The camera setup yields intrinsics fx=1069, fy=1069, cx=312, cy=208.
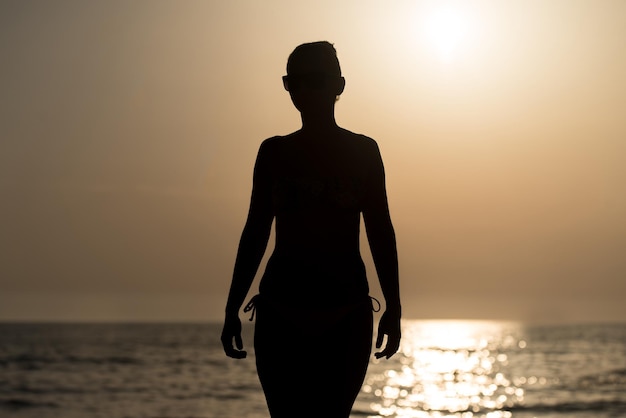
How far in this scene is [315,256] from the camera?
5.64 m

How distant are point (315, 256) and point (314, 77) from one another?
982 millimetres

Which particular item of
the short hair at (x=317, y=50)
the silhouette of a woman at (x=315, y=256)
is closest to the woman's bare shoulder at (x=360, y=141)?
the silhouette of a woman at (x=315, y=256)

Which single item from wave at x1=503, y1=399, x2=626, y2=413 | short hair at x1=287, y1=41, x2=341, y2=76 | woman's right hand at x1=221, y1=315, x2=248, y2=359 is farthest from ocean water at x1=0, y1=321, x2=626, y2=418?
short hair at x1=287, y1=41, x2=341, y2=76

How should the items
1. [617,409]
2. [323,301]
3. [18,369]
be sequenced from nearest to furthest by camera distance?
[323,301], [617,409], [18,369]

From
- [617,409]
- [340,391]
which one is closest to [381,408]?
[617,409]

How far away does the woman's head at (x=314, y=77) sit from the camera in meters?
5.79

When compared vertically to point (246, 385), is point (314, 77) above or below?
above

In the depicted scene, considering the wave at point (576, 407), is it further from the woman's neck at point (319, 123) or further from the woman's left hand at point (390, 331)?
the woman's neck at point (319, 123)

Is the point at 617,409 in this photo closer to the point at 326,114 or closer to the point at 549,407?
the point at 549,407

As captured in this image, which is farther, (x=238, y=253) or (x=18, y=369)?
(x=18, y=369)

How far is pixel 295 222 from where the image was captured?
223 inches

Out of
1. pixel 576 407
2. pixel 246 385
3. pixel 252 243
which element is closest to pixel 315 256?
pixel 252 243

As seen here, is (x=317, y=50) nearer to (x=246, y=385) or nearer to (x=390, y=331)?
(x=390, y=331)

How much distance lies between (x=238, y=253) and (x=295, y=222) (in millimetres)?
437
